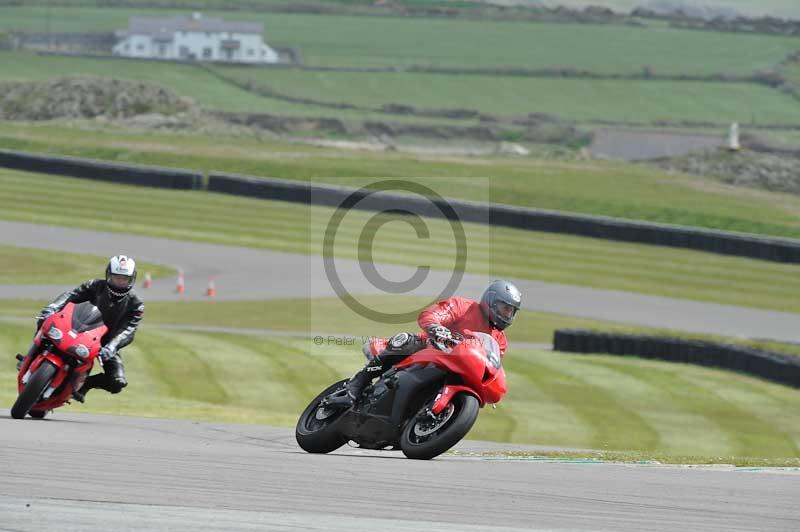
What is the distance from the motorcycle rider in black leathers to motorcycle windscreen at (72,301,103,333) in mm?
171

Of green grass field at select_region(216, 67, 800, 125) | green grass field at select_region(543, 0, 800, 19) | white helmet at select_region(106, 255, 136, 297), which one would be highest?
white helmet at select_region(106, 255, 136, 297)

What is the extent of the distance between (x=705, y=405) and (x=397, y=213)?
25116 millimetres

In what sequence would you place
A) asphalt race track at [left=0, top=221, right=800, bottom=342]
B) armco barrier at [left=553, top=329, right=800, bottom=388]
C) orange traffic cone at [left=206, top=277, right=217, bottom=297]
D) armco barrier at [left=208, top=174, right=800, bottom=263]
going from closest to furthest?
armco barrier at [left=553, top=329, right=800, bottom=388], asphalt race track at [left=0, top=221, right=800, bottom=342], orange traffic cone at [left=206, top=277, right=217, bottom=297], armco barrier at [left=208, top=174, right=800, bottom=263]

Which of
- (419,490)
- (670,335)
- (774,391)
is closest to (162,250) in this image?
(670,335)

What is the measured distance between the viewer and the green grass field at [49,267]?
3334 cm

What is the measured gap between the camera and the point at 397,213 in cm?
4600

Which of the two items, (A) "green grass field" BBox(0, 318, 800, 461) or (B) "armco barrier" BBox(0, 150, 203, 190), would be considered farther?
(B) "armco barrier" BBox(0, 150, 203, 190)

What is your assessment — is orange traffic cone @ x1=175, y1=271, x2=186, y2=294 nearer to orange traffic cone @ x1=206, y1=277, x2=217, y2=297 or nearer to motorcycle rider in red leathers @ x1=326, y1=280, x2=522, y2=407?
orange traffic cone @ x1=206, y1=277, x2=217, y2=297

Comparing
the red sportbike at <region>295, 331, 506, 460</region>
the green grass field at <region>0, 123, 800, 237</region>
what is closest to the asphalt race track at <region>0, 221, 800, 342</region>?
the green grass field at <region>0, 123, 800, 237</region>

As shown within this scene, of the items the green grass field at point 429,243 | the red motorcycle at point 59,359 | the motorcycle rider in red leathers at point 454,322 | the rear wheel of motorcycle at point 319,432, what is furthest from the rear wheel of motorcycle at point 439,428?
the green grass field at point 429,243

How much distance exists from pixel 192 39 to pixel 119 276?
10803 centimetres

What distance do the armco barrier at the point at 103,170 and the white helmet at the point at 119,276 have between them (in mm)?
35721

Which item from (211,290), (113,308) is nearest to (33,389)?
(113,308)

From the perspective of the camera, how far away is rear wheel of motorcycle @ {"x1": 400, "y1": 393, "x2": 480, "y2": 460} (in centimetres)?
1114
